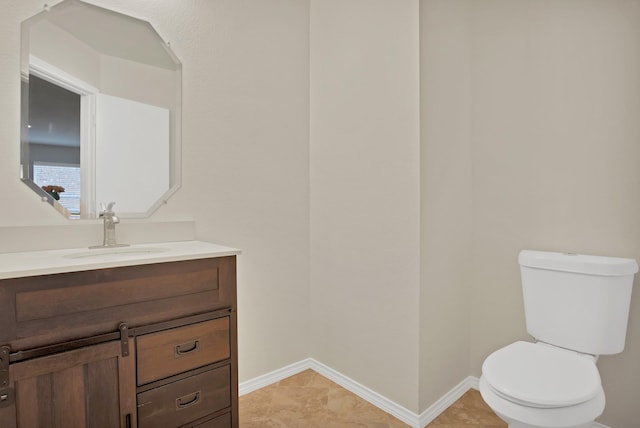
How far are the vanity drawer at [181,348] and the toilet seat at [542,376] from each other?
1.04 m

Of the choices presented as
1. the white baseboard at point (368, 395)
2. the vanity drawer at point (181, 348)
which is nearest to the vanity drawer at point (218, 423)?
the vanity drawer at point (181, 348)

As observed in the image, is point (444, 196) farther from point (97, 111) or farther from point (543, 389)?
point (97, 111)

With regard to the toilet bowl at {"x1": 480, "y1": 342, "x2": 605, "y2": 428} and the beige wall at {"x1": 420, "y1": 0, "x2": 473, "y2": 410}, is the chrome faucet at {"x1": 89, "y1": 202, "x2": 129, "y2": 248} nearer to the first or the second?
the beige wall at {"x1": 420, "y1": 0, "x2": 473, "y2": 410}

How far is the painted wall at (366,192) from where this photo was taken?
179 cm

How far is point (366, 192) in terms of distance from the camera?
2006 millimetres

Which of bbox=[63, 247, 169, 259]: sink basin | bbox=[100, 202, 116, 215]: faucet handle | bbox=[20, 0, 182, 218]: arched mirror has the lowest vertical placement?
bbox=[63, 247, 169, 259]: sink basin

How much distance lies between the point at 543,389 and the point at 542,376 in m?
0.09

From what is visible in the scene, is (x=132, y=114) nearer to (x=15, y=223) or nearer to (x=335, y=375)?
(x=15, y=223)

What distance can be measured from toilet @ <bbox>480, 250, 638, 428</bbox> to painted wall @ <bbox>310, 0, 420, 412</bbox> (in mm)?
498

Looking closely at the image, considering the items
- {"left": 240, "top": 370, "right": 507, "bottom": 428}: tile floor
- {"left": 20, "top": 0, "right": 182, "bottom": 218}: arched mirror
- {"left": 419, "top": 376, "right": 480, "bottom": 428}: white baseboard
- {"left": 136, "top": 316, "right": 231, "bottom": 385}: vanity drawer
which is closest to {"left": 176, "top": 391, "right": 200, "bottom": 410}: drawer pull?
{"left": 136, "top": 316, "right": 231, "bottom": 385}: vanity drawer

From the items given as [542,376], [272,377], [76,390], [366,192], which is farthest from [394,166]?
[76,390]

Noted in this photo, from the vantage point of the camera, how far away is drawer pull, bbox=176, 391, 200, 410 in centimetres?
138

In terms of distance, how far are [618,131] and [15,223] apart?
100 inches

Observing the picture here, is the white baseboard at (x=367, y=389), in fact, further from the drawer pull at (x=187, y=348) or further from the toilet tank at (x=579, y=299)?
the drawer pull at (x=187, y=348)
